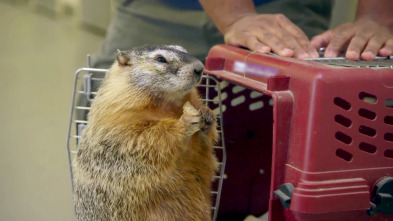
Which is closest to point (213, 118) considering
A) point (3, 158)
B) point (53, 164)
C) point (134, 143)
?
point (134, 143)

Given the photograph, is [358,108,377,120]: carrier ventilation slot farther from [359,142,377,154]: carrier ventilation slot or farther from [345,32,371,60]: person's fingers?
[345,32,371,60]: person's fingers

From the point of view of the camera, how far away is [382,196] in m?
0.85

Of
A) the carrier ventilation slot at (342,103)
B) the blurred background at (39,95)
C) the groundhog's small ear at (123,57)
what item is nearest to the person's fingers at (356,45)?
the carrier ventilation slot at (342,103)

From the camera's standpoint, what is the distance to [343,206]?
84 cm

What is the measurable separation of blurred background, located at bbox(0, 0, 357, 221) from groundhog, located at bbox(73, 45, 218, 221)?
0.99 metres

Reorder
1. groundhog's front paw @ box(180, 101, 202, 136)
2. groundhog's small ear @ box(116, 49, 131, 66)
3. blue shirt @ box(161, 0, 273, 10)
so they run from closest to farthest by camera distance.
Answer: groundhog's front paw @ box(180, 101, 202, 136) < groundhog's small ear @ box(116, 49, 131, 66) < blue shirt @ box(161, 0, 273, 10)

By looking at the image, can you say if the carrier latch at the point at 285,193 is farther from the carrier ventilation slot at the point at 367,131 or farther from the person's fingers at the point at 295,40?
the person's fingers at the point at 295,40

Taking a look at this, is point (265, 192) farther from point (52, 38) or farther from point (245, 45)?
point (52, 38)

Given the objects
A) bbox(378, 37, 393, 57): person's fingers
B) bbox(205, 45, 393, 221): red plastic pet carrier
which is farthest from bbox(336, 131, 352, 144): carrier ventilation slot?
bbox(378, 37, 393, 57): person's fingers

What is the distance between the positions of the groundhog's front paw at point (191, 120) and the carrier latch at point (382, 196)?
34 centimetres

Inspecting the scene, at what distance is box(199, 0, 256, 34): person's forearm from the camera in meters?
1.34

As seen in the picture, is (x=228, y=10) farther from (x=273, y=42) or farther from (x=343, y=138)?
(x=343, y=138)

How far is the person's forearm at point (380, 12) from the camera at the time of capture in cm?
131

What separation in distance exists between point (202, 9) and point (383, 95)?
0.78 meters
